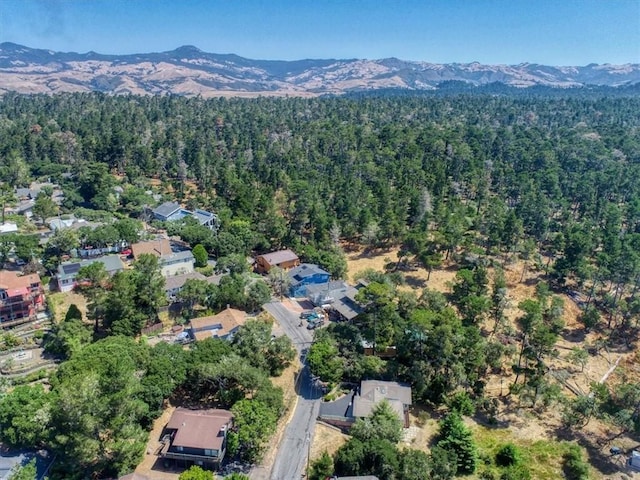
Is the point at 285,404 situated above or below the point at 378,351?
below

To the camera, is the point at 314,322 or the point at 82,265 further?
the point at 82,265

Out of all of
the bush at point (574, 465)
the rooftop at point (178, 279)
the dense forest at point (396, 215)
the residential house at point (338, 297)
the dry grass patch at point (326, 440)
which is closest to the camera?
the bush at point (574, 465)

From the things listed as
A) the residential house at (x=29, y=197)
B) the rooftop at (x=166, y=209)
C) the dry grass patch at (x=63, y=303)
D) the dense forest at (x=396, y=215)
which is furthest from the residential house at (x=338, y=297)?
the residential house at (x=29, y=197)

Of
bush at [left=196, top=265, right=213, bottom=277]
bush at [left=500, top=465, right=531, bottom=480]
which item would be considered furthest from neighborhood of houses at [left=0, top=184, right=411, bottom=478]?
bush at [left=500, top=465, right=531, bottom=480]

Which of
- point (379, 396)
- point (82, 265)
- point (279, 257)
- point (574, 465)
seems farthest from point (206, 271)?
point (574, 465)

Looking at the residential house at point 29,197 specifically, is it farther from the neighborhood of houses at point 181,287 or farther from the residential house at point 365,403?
the residential house at point 365,403

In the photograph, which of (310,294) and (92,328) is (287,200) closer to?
(310,294)

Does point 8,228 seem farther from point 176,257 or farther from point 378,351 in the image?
point 378,351
